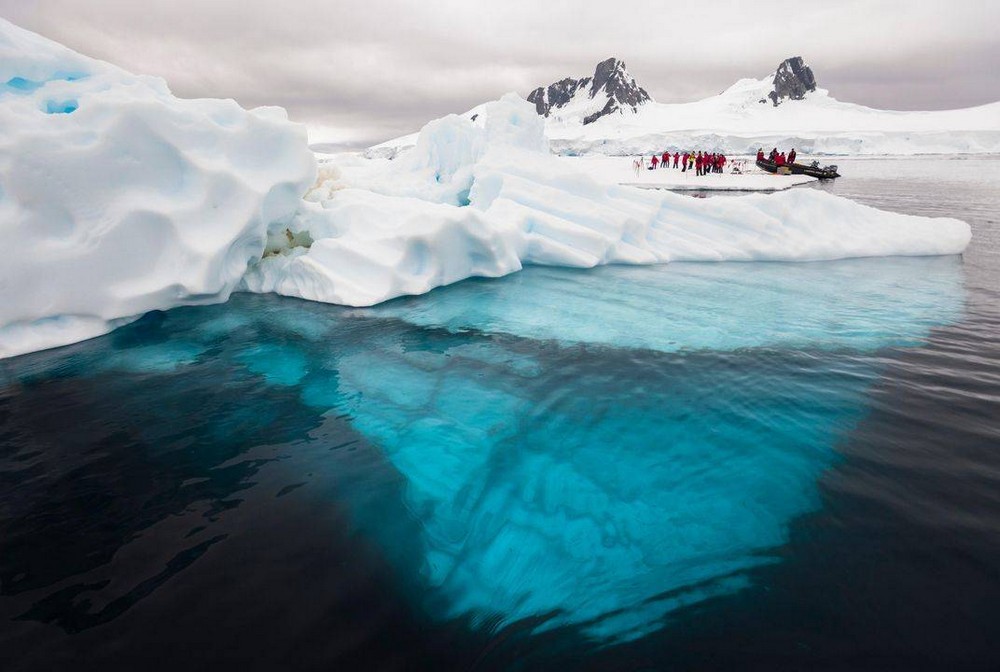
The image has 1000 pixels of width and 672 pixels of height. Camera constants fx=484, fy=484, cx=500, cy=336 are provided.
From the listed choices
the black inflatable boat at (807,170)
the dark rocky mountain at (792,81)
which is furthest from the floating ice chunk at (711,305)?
the dark rocky mountain at (792,81)

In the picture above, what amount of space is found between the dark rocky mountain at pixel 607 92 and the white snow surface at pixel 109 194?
161727 millimetres

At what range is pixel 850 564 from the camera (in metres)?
2.68

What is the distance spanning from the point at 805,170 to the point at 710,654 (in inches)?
1450

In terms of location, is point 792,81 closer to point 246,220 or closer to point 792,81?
point 792,81

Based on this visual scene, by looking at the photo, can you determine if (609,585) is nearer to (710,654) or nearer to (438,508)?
(710,654)

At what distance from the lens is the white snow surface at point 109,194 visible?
19.4ft

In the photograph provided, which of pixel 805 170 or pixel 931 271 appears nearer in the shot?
pixel 931 271

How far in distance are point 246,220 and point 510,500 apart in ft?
20.5

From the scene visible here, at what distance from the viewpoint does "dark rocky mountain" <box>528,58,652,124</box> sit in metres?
153

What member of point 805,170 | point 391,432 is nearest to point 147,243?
point 391,432

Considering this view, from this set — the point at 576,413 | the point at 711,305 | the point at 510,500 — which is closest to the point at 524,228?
the point at 711,305

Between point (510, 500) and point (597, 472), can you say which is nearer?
point (510, 500)

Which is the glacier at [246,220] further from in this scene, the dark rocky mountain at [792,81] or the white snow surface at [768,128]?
the dark rocky mountain at [792,81]

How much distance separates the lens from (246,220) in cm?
729
